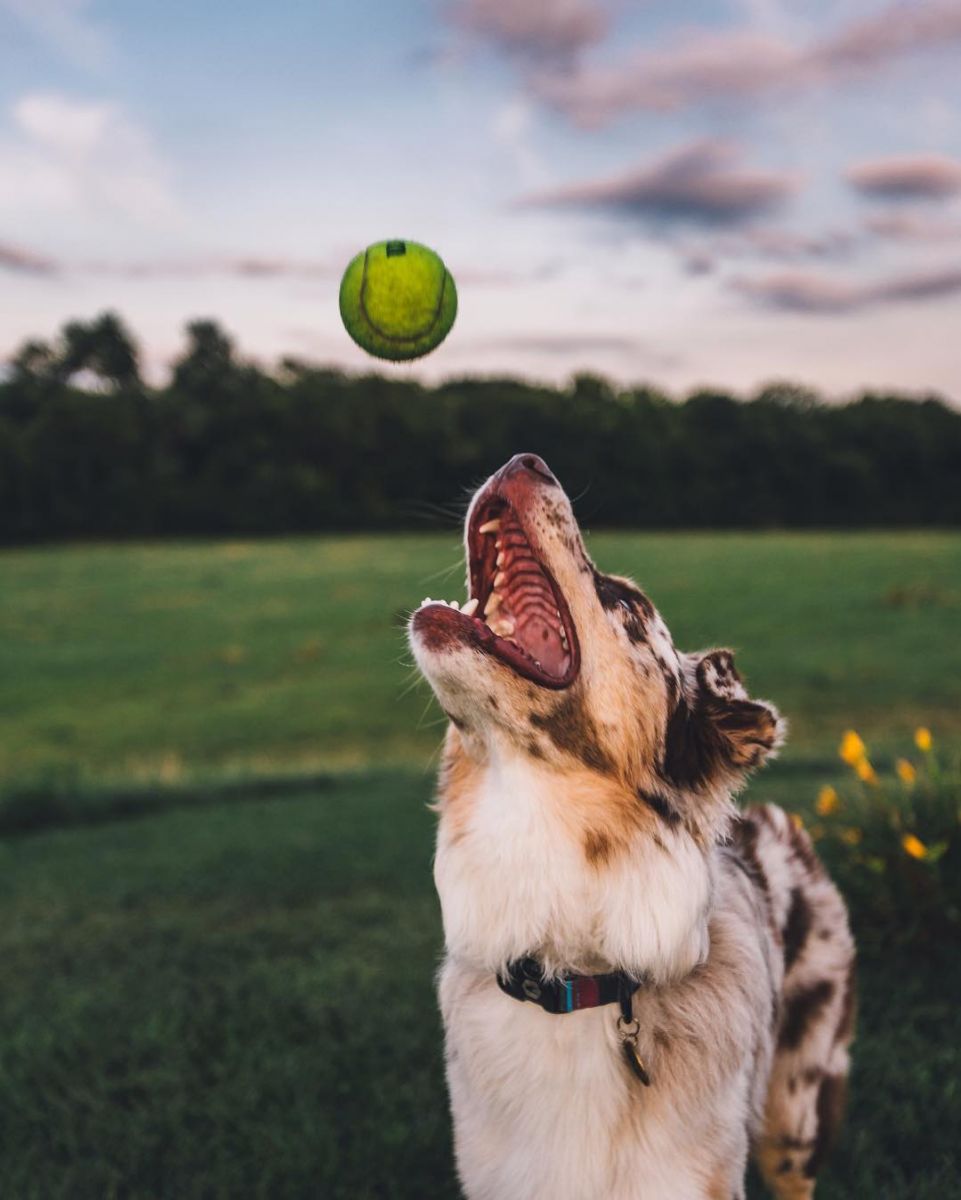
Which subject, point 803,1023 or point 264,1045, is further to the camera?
point 264,1045

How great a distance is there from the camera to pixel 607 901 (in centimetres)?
326

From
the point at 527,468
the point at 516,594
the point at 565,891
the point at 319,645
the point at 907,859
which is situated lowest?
the point at 319,645

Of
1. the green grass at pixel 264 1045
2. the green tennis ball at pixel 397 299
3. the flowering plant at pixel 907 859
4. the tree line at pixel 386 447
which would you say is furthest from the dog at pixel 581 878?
the tree line at pixel 386 447

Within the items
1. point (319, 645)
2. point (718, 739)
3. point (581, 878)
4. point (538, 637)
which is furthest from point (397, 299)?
point (319, 645)

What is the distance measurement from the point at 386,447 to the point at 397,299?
57966mm

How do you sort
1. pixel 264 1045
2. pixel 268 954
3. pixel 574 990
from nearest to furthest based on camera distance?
pixel 574 990, pixel 264 1045, pixel 268 954

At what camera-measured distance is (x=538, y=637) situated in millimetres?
3631

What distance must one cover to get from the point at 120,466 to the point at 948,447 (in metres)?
56.5

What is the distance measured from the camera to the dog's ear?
11.2ft

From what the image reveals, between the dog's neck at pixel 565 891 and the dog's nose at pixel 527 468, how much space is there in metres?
0.94

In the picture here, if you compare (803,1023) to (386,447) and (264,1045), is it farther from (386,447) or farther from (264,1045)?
(386,447)

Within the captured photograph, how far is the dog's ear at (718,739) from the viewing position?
3.41 meters

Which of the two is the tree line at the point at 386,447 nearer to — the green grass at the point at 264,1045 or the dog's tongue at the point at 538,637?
the green grass at the point at 264,1045

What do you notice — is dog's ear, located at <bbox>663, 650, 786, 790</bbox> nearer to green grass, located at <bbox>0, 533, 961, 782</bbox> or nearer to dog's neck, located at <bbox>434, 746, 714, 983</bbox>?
dog's neck, located at <bbox>434, 746, 714, 983</bbox>
